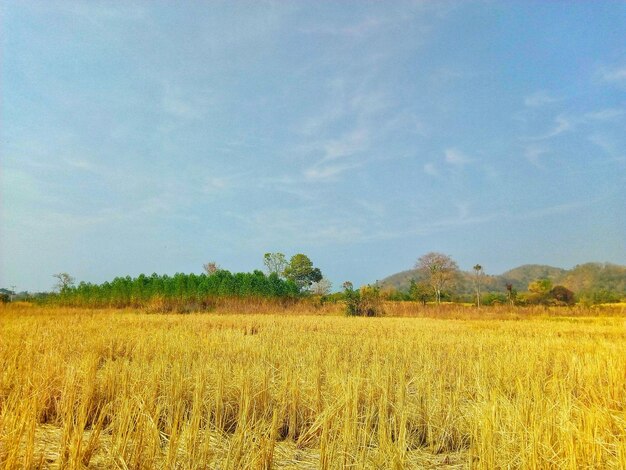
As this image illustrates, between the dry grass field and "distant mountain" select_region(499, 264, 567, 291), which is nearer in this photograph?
the dry grass field

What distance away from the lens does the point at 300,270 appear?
6862 cm

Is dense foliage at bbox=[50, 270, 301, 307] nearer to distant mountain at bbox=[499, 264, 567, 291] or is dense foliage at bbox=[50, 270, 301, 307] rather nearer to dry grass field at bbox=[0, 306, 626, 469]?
dry grass field at bbox=[0, 306, 626, 469]

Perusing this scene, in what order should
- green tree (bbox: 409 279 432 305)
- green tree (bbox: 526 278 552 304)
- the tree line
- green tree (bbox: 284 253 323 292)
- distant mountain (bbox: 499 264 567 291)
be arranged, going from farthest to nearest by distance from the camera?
distant mountain (bbox: 499 264 567 291) < green tree (bbox: 284 253 323 292) < green tree (bbox: 409 279 432 305) < green tree (bbox: 526 278 552 304) < the tree line

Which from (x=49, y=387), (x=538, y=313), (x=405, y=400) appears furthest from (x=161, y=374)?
(x=538, y=313)

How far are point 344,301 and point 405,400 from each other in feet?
75.1

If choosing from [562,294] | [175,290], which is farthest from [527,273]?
[175,290]

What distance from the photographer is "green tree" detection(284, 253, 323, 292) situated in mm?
68688

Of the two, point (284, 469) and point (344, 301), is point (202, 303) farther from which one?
point (284, 469)

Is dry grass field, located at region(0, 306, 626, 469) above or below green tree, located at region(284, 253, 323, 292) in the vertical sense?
below

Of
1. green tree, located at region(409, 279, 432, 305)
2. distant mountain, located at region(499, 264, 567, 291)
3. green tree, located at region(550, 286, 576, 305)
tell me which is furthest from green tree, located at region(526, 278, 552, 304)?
distant mountain, located at region(499, 264, 567, 291)

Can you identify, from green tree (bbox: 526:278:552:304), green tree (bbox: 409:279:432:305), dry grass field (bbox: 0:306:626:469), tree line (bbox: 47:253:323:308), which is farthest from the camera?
green tree (bbox: 409:279:432:305)

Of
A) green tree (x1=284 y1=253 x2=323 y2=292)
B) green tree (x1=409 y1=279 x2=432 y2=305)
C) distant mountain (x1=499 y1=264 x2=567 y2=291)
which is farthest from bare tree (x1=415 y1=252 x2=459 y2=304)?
distant mountain (x1=499 y1=264 x2=567 y2=291)

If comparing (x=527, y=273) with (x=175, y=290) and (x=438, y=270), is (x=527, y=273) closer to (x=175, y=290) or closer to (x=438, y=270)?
(x=438, y=270)

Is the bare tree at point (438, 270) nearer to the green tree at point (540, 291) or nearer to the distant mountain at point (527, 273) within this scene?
the green tree at point (540, 291)
